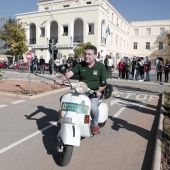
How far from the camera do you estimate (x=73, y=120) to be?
3.83 meters

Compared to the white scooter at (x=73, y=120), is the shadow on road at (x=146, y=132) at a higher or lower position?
lower

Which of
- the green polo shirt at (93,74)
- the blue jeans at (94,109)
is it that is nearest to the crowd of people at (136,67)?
the green polo shirt at (93,74)

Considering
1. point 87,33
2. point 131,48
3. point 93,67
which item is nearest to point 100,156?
point 93,67

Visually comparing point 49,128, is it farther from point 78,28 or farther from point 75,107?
point 78,28

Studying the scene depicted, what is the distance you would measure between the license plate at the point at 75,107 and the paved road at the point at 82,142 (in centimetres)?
84

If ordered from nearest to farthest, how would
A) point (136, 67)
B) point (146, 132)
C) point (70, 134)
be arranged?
point (70, 134) → point (146, 132) → point (136, 67)

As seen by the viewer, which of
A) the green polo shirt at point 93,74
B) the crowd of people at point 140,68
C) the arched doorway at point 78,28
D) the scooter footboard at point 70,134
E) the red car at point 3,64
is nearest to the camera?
the scooter footboard at point 70,134

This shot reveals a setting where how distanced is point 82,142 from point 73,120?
1174 millimetres

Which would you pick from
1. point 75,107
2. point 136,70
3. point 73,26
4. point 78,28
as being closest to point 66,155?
point 75,107

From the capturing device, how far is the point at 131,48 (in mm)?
62875

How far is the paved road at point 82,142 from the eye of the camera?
3906 millimetres

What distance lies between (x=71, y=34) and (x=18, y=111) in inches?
1302

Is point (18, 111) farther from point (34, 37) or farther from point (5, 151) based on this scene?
point (34, 37)

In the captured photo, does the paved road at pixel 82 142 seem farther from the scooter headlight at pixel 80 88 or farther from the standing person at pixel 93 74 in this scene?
the scooter headlight at pixel 80 88
